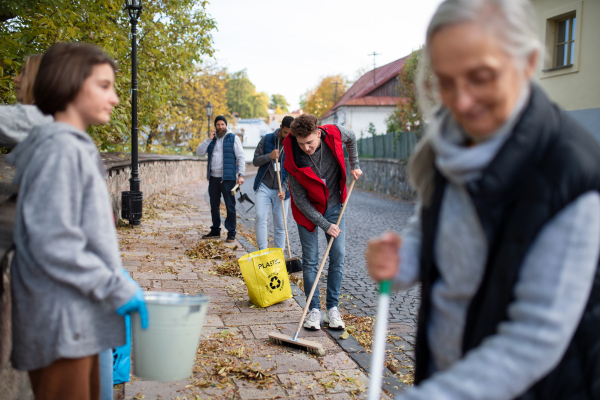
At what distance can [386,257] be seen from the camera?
1489 millimetres

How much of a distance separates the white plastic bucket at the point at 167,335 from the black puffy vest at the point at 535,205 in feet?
3.90

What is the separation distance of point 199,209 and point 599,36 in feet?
39.9

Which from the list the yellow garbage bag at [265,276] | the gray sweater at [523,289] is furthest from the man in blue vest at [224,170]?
the gray sweater at [523,289]

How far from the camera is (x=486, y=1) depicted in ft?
3.77

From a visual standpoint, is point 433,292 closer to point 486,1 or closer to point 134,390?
point 486,1

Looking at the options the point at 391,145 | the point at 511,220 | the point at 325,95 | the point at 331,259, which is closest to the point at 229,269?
the point at 331,259

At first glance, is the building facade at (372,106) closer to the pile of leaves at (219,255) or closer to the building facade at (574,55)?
the building facade at (574,55)

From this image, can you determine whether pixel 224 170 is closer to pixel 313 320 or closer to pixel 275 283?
pixel 275 283

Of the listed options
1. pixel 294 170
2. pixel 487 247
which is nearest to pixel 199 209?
pixel 294 170

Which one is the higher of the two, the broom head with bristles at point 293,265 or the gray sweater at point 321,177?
the gray sweater at point 321,177

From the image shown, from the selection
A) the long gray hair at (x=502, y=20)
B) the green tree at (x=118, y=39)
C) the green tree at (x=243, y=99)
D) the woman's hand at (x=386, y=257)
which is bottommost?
the woman's hand at (x=386, y=257)

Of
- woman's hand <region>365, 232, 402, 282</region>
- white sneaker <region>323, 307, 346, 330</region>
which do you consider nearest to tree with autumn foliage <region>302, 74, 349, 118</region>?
white sneaker <region>323, 307, 346, 330</region>

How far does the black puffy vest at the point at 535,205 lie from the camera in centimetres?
107

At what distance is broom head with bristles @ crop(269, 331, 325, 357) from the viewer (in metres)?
4.19
